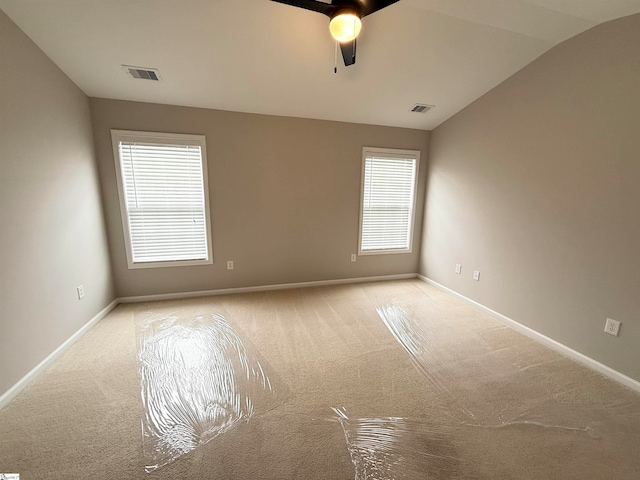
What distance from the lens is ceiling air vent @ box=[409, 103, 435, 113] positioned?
3.12 meters

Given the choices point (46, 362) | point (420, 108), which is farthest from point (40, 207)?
point (420, 108)

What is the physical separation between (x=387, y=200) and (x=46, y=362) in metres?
4.00

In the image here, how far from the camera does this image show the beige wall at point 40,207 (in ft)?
5.68

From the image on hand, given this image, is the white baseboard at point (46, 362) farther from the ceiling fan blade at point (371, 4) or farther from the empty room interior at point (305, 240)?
the ceiling fan blade at point (371, 4)

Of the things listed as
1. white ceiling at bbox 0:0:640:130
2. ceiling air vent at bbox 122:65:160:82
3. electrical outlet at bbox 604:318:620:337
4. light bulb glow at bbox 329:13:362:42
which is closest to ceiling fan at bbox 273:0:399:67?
light bulb glow at bbox 329:13:362:42

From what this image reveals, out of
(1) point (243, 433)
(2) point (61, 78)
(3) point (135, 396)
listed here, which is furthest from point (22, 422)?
(2) point (61, 78)

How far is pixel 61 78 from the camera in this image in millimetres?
2256

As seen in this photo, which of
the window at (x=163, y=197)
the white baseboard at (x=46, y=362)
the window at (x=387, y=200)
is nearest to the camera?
the white baseboard at (x=46, y=362)

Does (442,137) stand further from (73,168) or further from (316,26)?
(73,168)

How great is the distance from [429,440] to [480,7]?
2.98 metres

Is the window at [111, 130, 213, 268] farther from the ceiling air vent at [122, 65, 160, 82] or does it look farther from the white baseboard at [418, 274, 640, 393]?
the white baseboard at [418, 274, 640, 393]

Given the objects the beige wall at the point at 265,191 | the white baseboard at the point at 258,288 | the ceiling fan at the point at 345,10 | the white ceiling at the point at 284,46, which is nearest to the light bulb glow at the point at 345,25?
the ceiling fan at the point at 345,10

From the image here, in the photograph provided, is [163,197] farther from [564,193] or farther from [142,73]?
[564,193]

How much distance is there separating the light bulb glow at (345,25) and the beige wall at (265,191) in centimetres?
185
